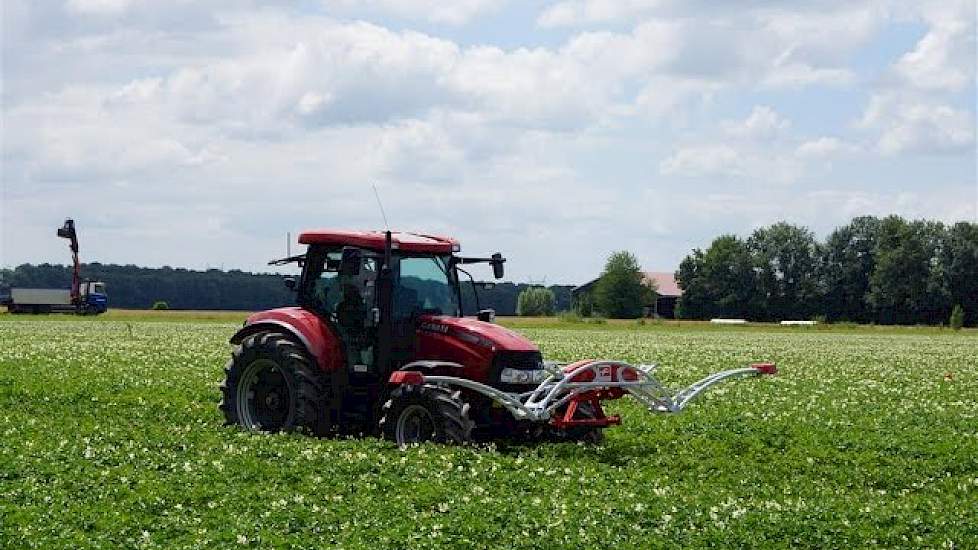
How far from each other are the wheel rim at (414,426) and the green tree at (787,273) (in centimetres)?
12849

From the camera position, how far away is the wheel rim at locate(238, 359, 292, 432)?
18031mm

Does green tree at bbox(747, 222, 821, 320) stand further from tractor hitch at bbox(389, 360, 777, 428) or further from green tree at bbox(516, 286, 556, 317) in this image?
tractor hitch at bbox(389, 360, 777, 428)

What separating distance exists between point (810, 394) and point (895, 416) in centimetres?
393

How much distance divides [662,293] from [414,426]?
14721cm

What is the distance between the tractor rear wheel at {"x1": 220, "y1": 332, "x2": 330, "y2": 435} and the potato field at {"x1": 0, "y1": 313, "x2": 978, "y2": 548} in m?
0.70

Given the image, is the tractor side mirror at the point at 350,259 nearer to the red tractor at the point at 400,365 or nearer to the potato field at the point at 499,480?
the red tractor at the point at 400,365

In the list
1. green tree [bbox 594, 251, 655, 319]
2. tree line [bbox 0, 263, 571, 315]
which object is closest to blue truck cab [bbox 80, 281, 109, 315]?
tree line [bbox 0, 263, 571, 315]

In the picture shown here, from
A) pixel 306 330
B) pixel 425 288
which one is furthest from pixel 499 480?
pixel 306 330

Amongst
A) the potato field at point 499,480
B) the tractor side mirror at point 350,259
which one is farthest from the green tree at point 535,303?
the tractor side mirror at point 350,259

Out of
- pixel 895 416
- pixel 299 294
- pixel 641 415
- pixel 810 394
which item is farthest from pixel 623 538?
pixel 810 394

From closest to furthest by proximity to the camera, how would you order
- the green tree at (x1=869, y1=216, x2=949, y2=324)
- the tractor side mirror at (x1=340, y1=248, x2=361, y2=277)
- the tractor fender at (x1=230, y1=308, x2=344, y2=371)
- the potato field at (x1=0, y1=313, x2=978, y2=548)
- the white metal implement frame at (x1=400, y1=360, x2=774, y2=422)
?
1. the potato field at (x1=0, y1=313, x2=978, y2=548)
2. the white metal implement frame at (x1=400, y1=360, x2=774, y2=422)
3. the tractor side mirror at (x1=340, y1=248, x2=361, y2=277)
4. the tractor fender at (x1=230, y1=308, x2=344, y2=371)
5. the green tree at (x1=869, y1=216, x2=949, y2=324)

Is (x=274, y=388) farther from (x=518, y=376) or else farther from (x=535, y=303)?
(x=535, y=303)

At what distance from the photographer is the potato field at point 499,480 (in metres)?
11.4

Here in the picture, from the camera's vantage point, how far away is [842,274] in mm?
144375
